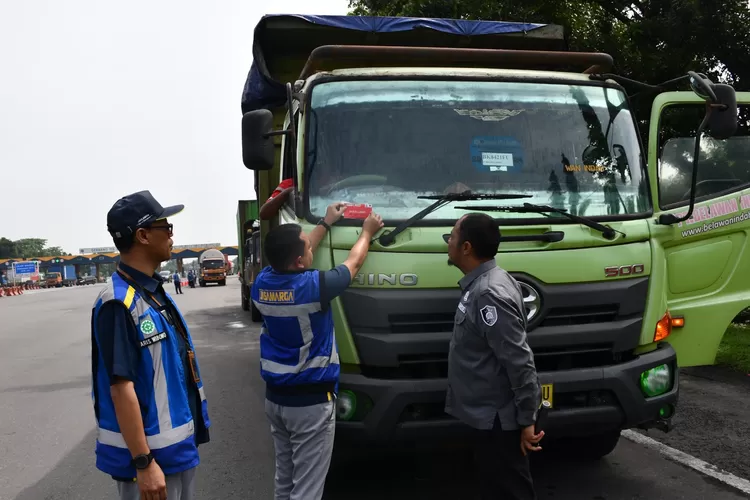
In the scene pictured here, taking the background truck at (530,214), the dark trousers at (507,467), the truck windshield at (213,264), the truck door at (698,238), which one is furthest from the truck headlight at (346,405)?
the truck windshield at (213,264)

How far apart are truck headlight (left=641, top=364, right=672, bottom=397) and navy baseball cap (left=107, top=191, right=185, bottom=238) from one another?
8.82 ft

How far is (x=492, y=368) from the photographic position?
289cm

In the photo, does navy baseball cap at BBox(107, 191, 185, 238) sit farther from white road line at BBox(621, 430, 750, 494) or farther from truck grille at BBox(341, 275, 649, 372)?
white road line at BBox(621, 430, 750, 494)

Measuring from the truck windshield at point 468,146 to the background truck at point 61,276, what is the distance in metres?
95.0

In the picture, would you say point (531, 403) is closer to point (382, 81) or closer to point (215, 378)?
point (382, 81)

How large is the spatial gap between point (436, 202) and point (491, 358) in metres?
1.07

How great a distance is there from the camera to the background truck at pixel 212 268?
1932 inches

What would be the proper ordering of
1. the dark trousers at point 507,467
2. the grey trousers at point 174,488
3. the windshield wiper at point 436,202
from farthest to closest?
1. the windshield wiper at point 436,202
2. the dark trousers at point 507,467
3. the grey trousers at point 174,488

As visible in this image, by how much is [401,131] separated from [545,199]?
94 centimetres

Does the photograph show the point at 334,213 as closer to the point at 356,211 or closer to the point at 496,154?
the point at 356,211

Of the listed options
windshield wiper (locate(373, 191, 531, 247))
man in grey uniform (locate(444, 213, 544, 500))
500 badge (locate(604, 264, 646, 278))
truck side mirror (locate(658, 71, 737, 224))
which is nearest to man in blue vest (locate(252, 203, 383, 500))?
windshield wiper (locate(373, 191, 531, 247))

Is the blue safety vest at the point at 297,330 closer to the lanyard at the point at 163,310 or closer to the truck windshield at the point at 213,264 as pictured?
the lanyard at the point at 163,310

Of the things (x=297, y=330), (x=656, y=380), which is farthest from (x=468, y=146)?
(x=656, y=380)

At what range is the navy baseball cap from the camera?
7.62 feet
